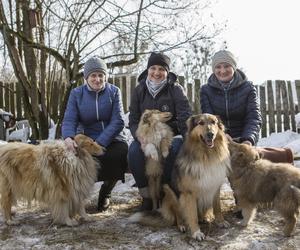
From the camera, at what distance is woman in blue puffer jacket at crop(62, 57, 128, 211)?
15.7ft

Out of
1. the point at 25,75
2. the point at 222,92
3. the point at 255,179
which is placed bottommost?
the point at 255,179

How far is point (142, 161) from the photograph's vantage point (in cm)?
441

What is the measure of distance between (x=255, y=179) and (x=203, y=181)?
0.58 metres

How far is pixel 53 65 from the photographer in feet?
33.9

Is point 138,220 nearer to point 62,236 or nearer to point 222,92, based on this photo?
point 62,236

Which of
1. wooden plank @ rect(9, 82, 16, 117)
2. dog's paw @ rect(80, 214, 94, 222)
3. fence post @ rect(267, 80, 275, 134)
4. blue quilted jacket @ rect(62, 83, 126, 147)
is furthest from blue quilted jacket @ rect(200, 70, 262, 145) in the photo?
wooden plank @ rect(9, 82, 16, 117)

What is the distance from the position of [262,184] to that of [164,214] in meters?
1.05

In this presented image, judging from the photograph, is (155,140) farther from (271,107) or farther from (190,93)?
(271,107)

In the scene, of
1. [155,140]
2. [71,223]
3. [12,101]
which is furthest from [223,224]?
[12,101]

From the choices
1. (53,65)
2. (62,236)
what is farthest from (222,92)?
(53,65)

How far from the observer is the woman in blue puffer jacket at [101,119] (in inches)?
188

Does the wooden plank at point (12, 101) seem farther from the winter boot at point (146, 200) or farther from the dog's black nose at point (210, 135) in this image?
the dog's black nose at point (210, 135)

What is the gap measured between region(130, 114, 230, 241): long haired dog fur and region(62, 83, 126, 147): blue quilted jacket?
106cm

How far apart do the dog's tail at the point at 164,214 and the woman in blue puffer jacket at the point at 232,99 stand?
1088 millimetres
